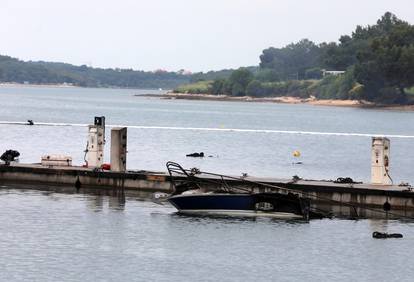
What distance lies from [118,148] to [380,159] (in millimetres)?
14954

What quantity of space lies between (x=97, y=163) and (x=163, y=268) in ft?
77.1

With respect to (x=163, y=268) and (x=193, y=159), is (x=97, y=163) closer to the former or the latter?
(x=163, y=268)

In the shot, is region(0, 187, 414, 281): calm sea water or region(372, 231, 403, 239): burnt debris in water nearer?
region(0, 187, 414, 281): calm sea water

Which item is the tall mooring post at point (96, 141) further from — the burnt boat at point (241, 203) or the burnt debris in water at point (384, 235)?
the burnt debris in water at point (384, 235)

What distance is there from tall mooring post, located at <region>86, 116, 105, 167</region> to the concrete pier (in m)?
0.94

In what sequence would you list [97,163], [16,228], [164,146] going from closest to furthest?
1. [16,228]
2. [97,163]
3. [164,146]

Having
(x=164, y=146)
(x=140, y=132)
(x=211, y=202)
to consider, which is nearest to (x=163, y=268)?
(x=211, y=202)

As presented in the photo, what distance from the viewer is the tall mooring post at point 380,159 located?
65875mm

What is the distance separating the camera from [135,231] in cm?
5778

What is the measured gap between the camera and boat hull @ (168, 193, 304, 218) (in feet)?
202

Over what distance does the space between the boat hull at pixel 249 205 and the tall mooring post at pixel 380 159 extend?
6.72 metres

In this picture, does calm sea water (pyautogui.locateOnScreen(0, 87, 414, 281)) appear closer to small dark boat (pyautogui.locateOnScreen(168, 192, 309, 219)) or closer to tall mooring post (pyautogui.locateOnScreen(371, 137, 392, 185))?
small dark boat (pyautogui.locateOnScreen(168, 192, 309, 219))

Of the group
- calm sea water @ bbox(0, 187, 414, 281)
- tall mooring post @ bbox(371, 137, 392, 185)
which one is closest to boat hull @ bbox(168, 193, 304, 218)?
calm sea water @ bbox(0, 187, 414, 281)

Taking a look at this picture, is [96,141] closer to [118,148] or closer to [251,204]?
[118,148]
